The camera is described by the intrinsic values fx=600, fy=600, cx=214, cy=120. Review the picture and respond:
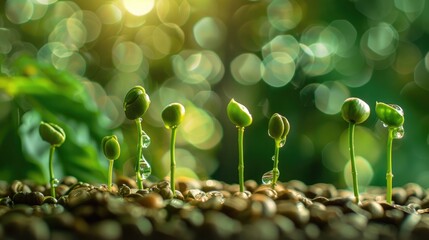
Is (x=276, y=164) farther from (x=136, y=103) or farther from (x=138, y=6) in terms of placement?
(x=138, y=6)

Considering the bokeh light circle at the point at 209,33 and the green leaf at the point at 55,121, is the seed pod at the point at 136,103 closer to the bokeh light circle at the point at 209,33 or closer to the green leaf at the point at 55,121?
the green leaf at the point at 55,121

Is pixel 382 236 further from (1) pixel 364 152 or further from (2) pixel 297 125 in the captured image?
(1) pixel 364 152

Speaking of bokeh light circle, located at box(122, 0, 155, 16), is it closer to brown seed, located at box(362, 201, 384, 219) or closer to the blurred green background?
the blurred green background

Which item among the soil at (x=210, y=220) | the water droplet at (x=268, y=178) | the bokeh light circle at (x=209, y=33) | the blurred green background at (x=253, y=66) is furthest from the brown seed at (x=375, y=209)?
the bokeh light circle at (x=209, y=33)

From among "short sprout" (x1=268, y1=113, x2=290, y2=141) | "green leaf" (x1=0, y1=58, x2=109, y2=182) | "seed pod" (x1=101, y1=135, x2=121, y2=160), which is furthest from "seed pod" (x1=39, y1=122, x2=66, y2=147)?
"green leaf" (x1=0, y1=58, x2=109, y2=182)

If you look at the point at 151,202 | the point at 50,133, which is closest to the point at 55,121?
the point at 50,133

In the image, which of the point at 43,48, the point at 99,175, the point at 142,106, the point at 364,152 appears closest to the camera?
the point at 142,106

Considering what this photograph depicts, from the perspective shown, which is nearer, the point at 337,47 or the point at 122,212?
the point at 122,212

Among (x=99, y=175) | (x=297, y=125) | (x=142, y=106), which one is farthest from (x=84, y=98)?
(x=297, y=125)
